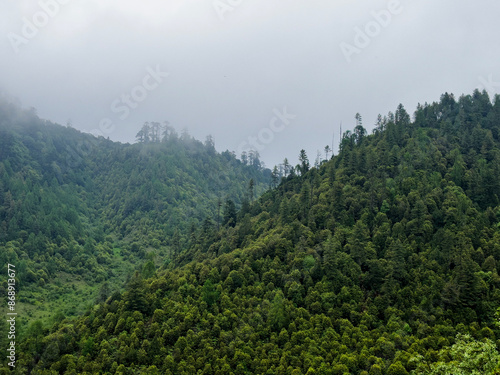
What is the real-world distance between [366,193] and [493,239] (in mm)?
26382

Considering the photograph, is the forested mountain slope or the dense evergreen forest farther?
the forested mountain slope

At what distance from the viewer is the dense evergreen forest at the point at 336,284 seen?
51.8 metres

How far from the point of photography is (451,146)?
103125 mm

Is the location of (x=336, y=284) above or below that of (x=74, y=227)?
below

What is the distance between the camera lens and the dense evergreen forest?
2041 inches

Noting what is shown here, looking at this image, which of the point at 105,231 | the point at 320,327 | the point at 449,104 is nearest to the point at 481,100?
the point at 449,104

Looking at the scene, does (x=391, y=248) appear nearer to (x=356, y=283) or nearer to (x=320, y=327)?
(x=356, y=283)

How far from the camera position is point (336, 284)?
212ft

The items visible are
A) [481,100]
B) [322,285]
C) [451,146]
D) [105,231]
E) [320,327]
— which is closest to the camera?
[320,327]

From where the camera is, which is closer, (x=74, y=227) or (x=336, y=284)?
(x=336, y=284)

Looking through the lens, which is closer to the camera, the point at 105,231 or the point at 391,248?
the point at 391,248

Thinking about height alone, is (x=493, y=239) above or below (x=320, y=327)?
above

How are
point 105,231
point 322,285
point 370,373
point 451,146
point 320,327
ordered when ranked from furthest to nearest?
point 105,231
point 451,146
point 322,285
point 320,327
point 370,373

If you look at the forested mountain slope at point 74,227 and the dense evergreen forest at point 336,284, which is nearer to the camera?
the dense evergreen forest at point 336,284
